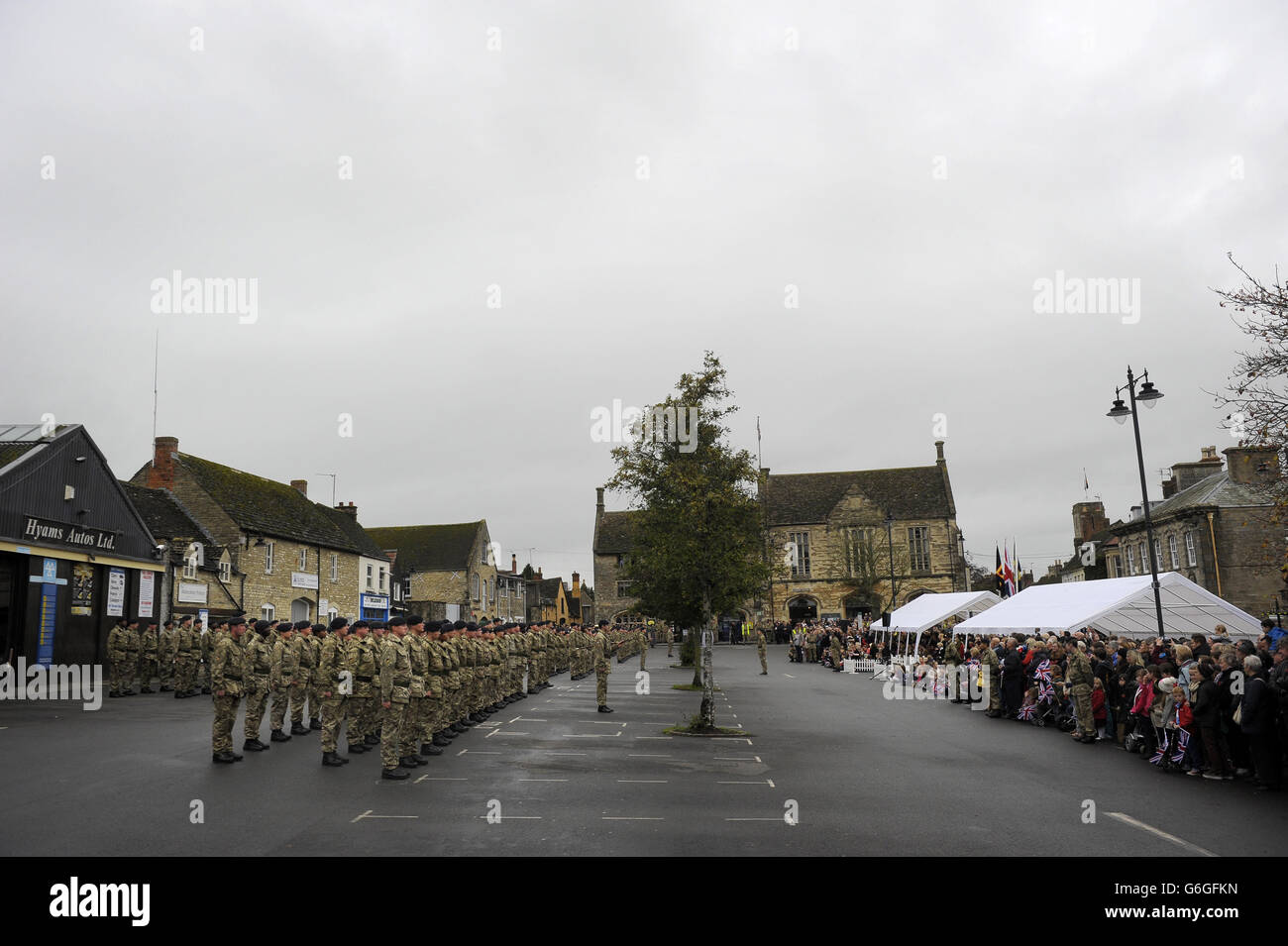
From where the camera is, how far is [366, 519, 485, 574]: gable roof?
209ft

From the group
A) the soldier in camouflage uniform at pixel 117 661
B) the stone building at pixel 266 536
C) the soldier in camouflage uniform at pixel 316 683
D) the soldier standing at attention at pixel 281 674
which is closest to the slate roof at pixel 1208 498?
the soldier in camouflage uniform at pixel 316 683

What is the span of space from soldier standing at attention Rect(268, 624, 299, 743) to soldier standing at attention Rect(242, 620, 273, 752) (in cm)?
76

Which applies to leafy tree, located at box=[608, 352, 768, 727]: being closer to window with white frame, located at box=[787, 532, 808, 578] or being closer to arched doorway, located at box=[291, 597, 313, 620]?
arched doorway, located at box=[291, 597, 313, 620]

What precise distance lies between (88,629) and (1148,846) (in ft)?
89.9

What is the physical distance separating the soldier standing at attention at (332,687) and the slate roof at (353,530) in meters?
35.5

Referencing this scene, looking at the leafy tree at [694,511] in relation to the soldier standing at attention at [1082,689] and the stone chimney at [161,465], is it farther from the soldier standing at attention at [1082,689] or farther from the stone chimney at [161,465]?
the stone chimney at [161,465]

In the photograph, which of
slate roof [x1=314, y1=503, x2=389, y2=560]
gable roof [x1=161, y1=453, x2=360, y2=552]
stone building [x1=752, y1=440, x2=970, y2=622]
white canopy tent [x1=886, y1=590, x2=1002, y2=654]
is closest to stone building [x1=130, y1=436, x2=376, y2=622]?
gable roof [x1=161, y1=453, x2=360, y2=552]

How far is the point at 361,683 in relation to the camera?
12953mm

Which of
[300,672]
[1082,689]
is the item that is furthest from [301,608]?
[1082,689]

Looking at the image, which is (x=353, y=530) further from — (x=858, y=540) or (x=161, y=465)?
(x=858, y=540)

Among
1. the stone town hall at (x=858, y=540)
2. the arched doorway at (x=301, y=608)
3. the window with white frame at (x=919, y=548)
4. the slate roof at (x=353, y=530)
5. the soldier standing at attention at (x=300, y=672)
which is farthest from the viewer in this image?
the window with white frame at (x=919, y=548)

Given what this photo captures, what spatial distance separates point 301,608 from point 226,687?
3168cm

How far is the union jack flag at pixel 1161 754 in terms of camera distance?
12.1m
